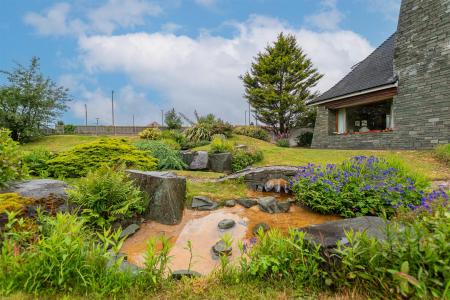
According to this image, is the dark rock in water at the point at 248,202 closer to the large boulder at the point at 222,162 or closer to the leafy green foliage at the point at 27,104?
the large boulder at the point at 222,162

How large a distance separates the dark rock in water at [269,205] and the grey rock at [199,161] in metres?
3.66

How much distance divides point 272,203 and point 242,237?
104cm

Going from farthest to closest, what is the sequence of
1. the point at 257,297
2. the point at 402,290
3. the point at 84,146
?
1. the point at 84,146
2. the point at 257,297
3. the point at 402,290

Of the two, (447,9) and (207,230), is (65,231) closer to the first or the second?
(207,230)

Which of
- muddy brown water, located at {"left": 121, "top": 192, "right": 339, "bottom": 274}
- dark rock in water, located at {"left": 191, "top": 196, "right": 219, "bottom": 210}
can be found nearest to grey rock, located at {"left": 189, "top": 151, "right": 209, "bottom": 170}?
dark rock in water, located at {"left": 191, "top": 196, "right": 219, "bottom": 210}

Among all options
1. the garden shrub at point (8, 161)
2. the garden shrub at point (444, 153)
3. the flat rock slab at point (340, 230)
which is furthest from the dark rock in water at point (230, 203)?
the garden shrub at point (444, 153)

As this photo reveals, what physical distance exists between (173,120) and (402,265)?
17.6 m

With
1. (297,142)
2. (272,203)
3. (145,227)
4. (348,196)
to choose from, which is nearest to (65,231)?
(145,227)

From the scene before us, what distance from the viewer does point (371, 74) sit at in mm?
11898

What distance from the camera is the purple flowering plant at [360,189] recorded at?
3.66m

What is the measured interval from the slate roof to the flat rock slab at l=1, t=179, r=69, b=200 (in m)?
11.5

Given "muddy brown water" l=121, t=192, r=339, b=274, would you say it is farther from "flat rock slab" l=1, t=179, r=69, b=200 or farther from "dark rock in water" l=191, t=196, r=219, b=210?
"flat rock slab" l=1, t=179, r=69, b=200

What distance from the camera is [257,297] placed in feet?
5.94

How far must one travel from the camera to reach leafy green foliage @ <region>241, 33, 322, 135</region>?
1931 cm
